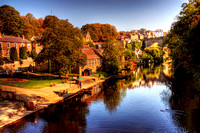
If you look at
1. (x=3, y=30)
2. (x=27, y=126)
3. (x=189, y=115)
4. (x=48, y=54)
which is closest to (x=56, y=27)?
(x=48, y=54)

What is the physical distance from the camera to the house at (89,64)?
4769cm

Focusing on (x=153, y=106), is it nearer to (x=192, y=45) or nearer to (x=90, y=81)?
(x=192, y=45)

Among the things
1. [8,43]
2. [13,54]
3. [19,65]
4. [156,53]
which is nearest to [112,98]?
[19,65]

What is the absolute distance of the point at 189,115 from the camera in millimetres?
21156

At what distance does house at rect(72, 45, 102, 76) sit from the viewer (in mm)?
47688

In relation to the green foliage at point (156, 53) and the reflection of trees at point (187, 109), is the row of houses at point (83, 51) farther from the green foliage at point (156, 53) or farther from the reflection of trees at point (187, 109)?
the green foliage at point (156, 53)

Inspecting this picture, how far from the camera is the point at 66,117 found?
68.0 ft

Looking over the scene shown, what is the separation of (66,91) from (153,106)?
1542cm

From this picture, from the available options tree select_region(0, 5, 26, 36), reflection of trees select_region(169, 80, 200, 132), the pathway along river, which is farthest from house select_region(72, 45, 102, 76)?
tree select_region(0, 5, 26, 36)

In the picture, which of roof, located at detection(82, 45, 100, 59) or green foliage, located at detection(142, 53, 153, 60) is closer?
roof, located at detection(82, 45, 100, 59)

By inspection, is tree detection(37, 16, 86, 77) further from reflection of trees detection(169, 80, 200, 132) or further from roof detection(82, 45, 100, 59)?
reflection of trees detection(169, 80, 200, 132)

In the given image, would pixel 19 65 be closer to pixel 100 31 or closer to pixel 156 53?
pixel 156 53

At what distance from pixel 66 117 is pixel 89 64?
103 ft

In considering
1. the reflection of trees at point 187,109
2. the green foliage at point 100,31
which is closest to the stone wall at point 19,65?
the reflection of trees at point 187,109
